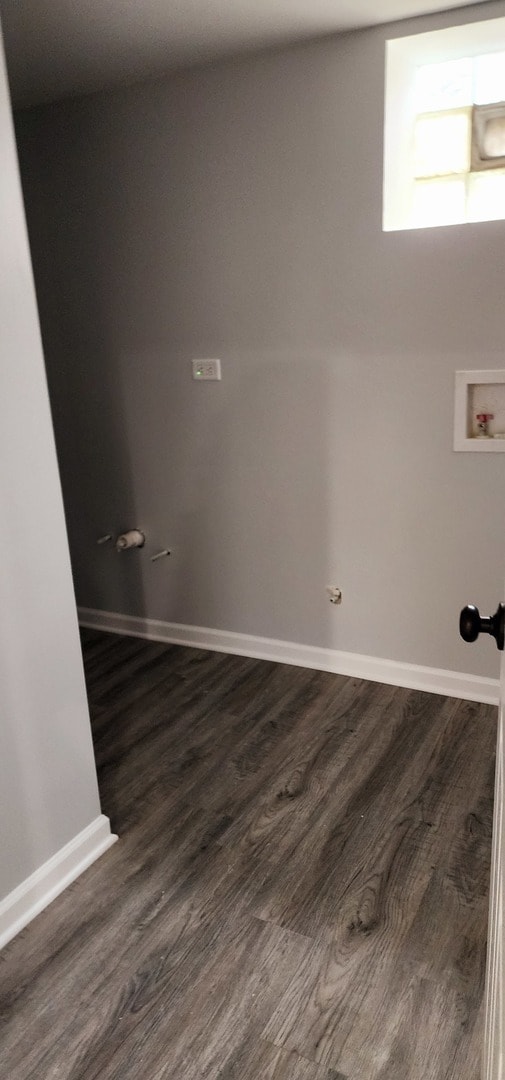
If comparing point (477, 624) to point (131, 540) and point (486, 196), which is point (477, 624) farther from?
point (131, 540)

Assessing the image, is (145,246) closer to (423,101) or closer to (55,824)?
(423,101)

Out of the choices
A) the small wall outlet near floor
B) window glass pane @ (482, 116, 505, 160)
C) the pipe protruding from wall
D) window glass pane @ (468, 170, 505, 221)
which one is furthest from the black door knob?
the pipe protruding from wall

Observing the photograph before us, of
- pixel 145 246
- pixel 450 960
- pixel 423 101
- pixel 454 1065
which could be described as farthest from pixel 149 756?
pixel 423 101

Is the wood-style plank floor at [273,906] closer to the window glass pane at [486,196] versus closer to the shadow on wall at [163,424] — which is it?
the shadow on wall at [163,424]

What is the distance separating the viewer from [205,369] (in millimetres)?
2840

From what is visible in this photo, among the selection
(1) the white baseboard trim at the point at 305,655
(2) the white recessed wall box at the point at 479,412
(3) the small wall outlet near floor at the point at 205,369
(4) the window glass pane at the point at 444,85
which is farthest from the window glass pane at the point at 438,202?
(1) the white baseboard trim at the point at 305,655

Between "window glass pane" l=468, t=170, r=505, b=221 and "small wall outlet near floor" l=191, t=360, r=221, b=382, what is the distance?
1.02m

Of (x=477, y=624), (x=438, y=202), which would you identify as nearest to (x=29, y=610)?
(x=477, y=624)

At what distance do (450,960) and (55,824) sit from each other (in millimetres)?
982

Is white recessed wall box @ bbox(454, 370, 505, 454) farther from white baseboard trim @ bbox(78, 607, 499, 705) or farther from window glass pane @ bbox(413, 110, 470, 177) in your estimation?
white baseboard trim @ bbox(78, 607, 499, 705)

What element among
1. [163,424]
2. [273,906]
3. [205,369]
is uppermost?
[205,369]

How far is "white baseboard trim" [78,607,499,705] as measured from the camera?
2652 millimetres

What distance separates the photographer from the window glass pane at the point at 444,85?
7.56ft

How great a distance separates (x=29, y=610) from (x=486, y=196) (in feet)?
6.16
